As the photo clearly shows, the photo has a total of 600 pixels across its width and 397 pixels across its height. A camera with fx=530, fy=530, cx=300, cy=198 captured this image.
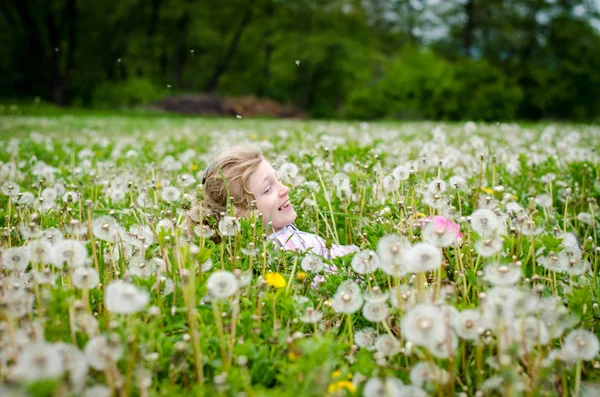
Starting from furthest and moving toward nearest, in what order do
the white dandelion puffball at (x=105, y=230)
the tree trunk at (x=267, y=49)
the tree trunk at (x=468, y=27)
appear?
1. the tree trunk at (x=267, y=49)
2. the tree trunk at (x=468, y=27)
3. the white dandelion puffball at (x=105, y=230)

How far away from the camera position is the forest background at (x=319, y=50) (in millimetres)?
31205

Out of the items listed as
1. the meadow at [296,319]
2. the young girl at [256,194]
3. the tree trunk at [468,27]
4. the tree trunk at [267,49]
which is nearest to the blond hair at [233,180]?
the young girl at [256,194]

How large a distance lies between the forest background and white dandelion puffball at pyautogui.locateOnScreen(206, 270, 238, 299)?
2717 cm

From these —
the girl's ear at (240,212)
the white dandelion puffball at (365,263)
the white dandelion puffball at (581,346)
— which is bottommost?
the white dandelion puffball at (581,346)

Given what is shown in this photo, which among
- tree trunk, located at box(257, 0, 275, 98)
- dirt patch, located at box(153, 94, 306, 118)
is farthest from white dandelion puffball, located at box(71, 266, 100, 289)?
tree trunk, located at box(257, 0, 275, 98)

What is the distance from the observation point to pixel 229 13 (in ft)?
139

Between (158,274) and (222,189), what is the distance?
3.33ft

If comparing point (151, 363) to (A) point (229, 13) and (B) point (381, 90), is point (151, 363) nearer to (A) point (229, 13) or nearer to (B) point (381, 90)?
(B) point (381, 90)

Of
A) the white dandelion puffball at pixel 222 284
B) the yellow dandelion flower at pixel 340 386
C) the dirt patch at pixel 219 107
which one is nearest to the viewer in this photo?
the yellow dandelion flower at pixel 340 386

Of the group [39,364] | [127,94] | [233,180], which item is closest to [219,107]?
[127,94]

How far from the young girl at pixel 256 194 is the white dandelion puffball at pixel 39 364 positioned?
64.0 inches

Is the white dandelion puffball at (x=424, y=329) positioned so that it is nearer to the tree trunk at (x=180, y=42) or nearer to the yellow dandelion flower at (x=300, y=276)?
the yellow dandelion flower at (x=300, y=276)

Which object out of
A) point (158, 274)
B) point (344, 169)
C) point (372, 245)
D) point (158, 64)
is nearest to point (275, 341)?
point (158, 274)

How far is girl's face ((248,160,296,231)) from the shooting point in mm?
2770
